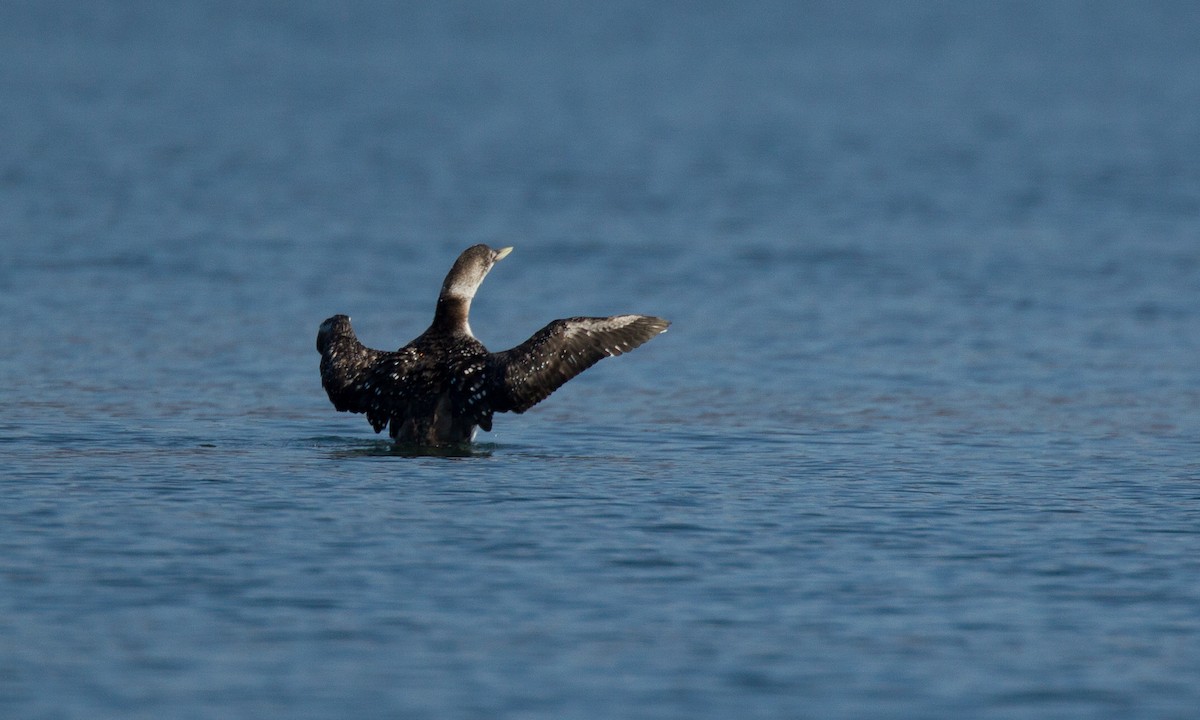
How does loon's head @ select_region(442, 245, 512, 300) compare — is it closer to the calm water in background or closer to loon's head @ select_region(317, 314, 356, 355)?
loon's head @ select_region(317, 314, 356, 355)

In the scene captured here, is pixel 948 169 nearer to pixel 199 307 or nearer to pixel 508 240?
pixel 508 240

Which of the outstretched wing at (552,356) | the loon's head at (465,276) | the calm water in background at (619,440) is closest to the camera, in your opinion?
the calm water in background at (619,440)

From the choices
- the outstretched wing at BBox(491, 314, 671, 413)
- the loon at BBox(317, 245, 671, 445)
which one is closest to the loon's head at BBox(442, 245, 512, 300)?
the loon at BBox(317, 245, 671, 445)

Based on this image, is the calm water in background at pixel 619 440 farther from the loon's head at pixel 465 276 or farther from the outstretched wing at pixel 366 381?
the loon's head at pixel 465 276

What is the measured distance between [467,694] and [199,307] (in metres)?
11.1

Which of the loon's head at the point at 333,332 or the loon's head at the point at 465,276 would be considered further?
the loon's head at the point at 465,276

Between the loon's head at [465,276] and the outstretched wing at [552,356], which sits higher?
the loon's head at [465,276]

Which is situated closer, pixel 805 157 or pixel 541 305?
pixel 541 305

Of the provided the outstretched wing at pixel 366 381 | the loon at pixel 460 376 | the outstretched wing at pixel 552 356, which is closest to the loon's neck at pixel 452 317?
the loon at pixel 460 376

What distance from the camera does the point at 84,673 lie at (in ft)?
23.7

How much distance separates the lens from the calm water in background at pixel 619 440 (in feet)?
24.6

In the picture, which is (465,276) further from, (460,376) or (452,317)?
(460,376)

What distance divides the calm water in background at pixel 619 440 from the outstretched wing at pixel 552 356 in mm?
435

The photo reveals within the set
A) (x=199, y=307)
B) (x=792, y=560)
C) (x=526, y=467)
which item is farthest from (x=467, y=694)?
(x=199, y=307)
